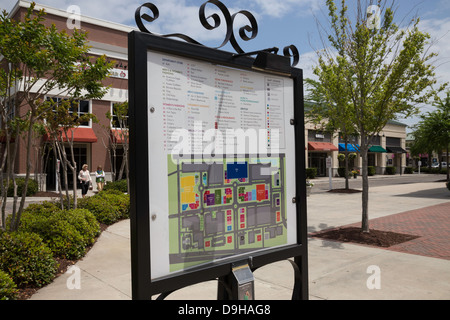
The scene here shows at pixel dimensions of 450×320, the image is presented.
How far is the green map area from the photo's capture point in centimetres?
209

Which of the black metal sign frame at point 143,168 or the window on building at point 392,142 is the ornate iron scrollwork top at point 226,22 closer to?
the black metal sign frame at point 143,168

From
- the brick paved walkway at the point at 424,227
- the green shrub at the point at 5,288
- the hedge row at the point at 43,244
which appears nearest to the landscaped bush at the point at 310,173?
the brick paved walkway at the point at 424,227

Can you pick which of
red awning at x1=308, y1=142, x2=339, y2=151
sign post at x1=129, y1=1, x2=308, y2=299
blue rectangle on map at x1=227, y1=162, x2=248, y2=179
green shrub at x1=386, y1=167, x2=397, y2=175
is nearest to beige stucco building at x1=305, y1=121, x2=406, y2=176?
red awning at x1=308, y1=142, x2=339, y2=151

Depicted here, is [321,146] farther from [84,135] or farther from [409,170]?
[84,135]

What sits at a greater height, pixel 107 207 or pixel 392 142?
pixel 392 142

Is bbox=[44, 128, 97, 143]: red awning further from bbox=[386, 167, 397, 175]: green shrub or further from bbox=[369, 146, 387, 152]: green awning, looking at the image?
bbox=[386, 167, 397, 175]: green shrub

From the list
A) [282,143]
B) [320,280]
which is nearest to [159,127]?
[282,143]

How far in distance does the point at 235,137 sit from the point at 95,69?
581cm

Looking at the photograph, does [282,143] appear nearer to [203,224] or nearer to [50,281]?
[203,224]

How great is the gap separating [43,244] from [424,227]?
27.5 feet

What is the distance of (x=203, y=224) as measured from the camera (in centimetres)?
220

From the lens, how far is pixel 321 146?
125 feet

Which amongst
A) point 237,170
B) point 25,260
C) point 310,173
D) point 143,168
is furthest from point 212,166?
point 310,173

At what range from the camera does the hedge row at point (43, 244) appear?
4.50 m
